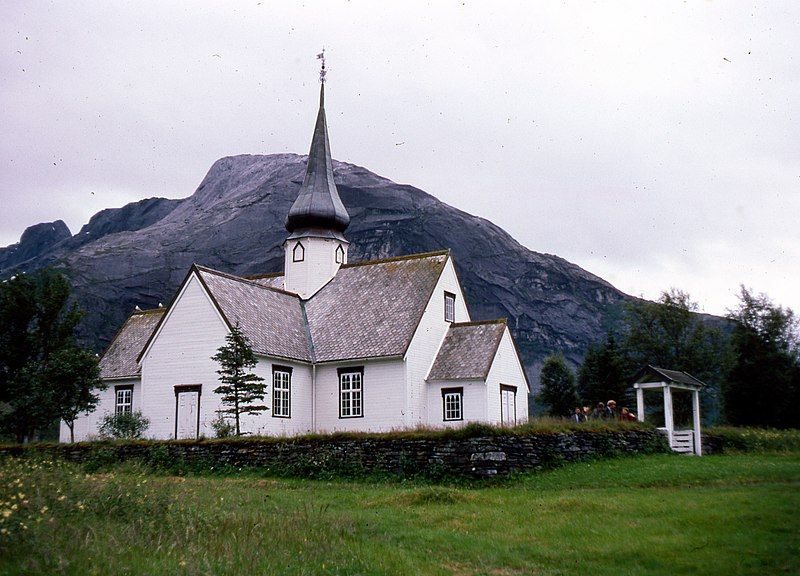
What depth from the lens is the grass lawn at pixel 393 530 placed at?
1041 cm

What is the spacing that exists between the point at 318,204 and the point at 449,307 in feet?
32.4

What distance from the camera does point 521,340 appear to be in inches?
4683

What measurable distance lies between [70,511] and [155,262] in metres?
105

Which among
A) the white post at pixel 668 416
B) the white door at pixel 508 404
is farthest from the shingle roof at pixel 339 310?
the white post at pixel 668 416

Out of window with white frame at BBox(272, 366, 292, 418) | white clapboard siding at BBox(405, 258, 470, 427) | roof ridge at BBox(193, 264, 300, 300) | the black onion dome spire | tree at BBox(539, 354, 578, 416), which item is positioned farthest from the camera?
tree at BBox(539, 354, 578, 416)

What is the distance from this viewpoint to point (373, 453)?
22.8 m

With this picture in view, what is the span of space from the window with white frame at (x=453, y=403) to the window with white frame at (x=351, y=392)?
3587 mm

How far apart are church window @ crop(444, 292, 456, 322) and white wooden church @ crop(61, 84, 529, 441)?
0.16ft

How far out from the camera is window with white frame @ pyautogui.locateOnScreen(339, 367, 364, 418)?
34344 millimetres

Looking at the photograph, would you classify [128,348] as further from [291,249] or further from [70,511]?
[70,511]

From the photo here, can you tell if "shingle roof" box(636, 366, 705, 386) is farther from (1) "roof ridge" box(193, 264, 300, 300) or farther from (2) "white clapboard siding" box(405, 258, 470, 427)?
(1) "roof ridge" box(193, 264, 300, 300)

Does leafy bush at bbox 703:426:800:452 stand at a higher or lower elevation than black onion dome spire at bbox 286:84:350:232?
lower

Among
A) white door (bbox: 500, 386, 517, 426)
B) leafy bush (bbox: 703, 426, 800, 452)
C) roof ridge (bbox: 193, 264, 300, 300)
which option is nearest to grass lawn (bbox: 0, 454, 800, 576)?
leafy bush (bbox: 703, 426, 800, 452)

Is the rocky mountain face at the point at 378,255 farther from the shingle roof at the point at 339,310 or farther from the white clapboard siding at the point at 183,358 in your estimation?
the white clapboard siding at the point at 183,358
